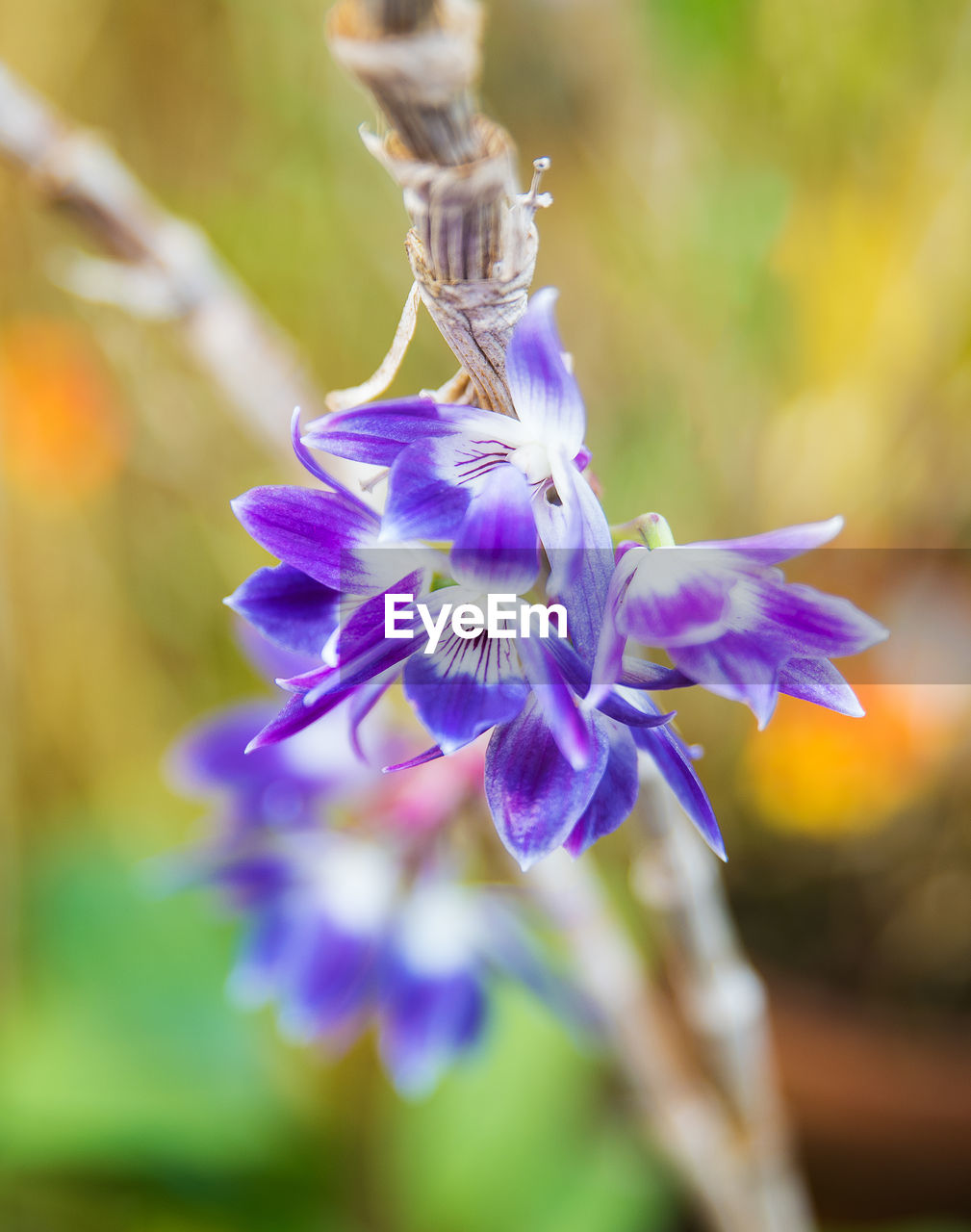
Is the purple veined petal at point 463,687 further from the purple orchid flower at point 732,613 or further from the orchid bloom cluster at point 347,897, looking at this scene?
the orchid bloom cluster at point 347,897

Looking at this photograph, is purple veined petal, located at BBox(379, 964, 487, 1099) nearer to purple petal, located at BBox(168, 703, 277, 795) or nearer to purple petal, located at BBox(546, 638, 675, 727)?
purple petal, located at BBox(168, 703, 277, 795)

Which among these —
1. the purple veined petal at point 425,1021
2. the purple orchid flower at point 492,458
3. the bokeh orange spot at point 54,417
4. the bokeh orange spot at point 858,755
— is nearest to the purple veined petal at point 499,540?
the purple orchid flower at point 492,458

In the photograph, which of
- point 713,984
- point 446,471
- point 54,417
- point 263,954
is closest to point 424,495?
point 446,471

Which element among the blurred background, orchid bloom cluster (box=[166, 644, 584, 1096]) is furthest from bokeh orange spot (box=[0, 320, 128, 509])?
orchid bloom cluster (box=[166, 644, 584, 1096])

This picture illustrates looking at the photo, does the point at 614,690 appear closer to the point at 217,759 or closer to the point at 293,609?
the point at 293,609

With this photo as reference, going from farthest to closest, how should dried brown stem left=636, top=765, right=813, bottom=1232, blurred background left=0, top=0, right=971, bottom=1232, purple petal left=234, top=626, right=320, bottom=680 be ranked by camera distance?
blurred background left=0, top=0, right=971, bottom=1232 < purple petal left=234, top=626, right=320, bottom=680 < dried brown stem left=636, top=765, right=813, bottom=1232

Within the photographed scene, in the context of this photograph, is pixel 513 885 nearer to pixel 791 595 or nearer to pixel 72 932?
pixel 791 595
